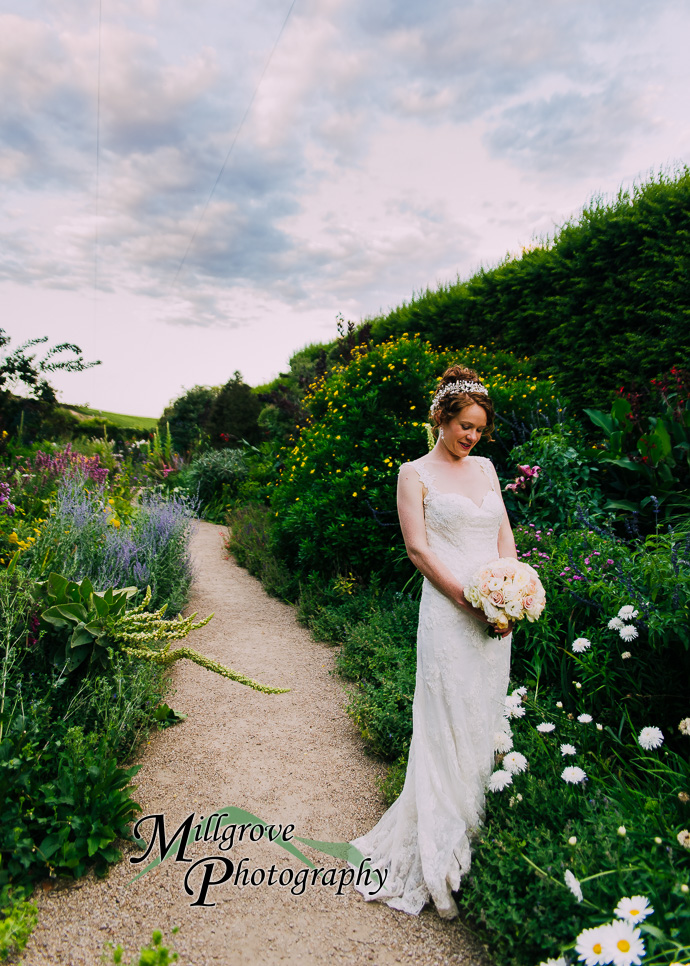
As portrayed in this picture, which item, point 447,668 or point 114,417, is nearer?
point 447,668

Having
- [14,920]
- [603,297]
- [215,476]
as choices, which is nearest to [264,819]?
[14,920]

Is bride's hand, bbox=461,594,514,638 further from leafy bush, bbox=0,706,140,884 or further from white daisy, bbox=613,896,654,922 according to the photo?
leafy bush, bbox=0,706,140,884

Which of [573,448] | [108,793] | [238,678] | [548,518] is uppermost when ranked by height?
[573,448]

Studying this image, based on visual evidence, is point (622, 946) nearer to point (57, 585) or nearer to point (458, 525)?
point (458, 525)

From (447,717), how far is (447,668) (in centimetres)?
22

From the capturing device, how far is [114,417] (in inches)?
696

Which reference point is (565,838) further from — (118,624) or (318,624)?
(318,624)

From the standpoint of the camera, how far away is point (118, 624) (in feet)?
9.66

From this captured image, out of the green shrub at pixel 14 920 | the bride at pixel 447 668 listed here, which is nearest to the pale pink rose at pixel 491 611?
the bride at pixel 447 668

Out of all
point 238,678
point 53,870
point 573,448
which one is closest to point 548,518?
point 573,448

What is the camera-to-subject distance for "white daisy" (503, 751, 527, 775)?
2.32 m

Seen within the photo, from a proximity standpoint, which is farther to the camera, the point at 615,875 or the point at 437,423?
the point at 437,423

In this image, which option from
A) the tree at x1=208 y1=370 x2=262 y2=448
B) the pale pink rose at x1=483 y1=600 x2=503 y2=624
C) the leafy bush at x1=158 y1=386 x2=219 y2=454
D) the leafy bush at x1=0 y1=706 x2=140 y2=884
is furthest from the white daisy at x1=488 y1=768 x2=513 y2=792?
the leafy bush at x1=158 y1=386 x2=219 y2=454

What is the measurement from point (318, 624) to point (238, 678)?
2953 millimetres
